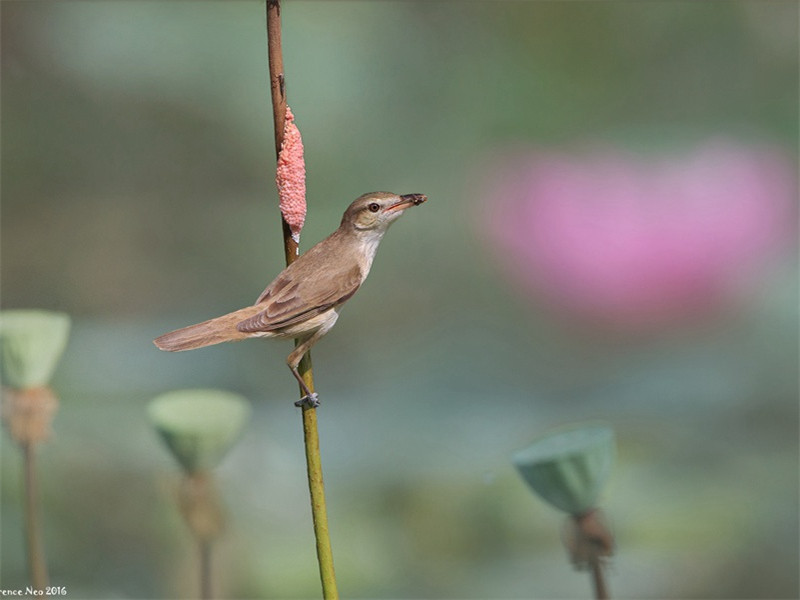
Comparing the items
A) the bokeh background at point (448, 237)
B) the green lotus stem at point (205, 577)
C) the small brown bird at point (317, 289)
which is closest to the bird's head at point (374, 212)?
the small brown bird at point (317, 289)

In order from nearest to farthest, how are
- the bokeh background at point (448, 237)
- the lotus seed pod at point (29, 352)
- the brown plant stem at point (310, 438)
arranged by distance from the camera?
the brown plant stem at point (310, 438) < the lotus seed pod at point (29, 352) < the bokeh background at point (448, 237)

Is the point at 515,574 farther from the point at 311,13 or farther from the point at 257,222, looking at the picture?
the point at 311,13

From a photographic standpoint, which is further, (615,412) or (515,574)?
(615,412)

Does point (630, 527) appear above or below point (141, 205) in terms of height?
below

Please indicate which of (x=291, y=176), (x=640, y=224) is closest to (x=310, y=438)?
(x=291, y=176)

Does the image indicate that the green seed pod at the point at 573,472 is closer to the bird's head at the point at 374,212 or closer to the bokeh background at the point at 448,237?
the bird's head at the point at 374,212

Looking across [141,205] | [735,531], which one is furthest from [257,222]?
[735,531]
